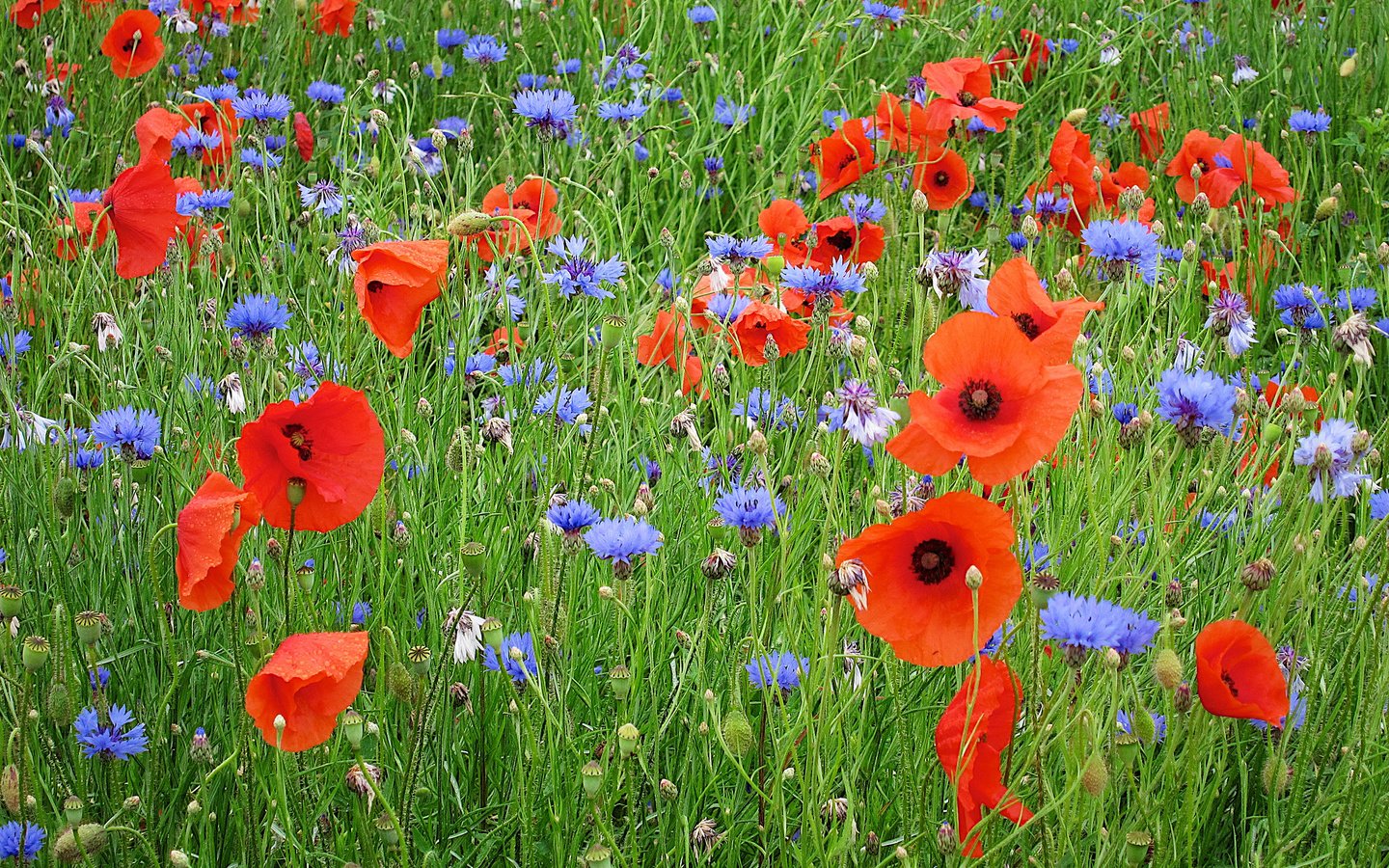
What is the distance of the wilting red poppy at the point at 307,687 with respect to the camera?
1.18 meters

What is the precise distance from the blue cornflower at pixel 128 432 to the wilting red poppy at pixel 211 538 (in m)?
0.32

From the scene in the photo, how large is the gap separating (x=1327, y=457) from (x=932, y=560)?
414 millimetres

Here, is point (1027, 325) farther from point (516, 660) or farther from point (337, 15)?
point (337, 15)

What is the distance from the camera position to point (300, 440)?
133 centimetres

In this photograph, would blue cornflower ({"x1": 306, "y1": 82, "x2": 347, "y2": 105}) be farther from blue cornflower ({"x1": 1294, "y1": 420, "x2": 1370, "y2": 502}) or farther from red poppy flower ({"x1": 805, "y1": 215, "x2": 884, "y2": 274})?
blue cornflower ({"x1": 1294, "y1": 420, "x2": 1370, "y2": 502})

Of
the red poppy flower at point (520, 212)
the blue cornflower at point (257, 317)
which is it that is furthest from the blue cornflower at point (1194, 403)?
the red poppy flower at point (520, 212)

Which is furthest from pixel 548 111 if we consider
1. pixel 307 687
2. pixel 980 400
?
pixel 307 687

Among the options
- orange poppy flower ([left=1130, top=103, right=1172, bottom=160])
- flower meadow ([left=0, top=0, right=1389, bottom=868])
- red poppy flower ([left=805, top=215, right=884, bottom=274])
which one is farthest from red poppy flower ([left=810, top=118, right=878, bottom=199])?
orange poppy flower ([left=1130, top=103, right=1172, bottom=160])

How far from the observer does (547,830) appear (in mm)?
1492

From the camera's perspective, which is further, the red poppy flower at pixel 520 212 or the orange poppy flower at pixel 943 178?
the orange poppy flower at pixel 943 178

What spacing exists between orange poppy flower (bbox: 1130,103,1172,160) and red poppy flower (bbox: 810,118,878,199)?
3.36 ft

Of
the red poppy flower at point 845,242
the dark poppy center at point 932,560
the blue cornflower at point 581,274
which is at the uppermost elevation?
the blue cornflower at point 581,274

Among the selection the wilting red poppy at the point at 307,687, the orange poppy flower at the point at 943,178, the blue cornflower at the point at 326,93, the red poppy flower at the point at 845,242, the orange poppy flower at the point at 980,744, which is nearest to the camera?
the wilting red poppy at the point at 307,687

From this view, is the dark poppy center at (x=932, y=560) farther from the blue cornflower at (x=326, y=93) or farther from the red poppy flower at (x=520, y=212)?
the blue cornflower at (x=326, y=93)
